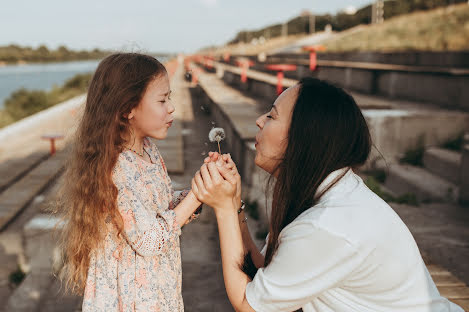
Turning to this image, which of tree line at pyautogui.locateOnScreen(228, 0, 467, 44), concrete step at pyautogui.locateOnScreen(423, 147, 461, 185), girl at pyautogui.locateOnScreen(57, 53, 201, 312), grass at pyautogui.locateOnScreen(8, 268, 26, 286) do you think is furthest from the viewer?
tree line at pyautogui.locateOnScreen(228, 0, 467, 44)

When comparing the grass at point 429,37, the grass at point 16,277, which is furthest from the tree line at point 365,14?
the grass at point 16,277

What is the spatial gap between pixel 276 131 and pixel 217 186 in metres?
0.31

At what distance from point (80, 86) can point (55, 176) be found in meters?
34.3

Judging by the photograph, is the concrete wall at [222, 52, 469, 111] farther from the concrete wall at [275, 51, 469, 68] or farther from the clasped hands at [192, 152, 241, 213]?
the clasped hands at [192, 152, 241, 213]

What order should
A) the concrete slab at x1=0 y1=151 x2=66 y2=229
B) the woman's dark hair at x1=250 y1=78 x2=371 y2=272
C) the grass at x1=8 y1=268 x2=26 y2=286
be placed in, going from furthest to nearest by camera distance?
the concrete slab at x1=0 y1=151 x2=66 y2=229
the grass at x1=8 y1=268 x2=26 y2=286
the woman's dark hair at x1=250 y1=78 x2=371 y2=272

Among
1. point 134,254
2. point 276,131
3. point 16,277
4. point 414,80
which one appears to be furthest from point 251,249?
point 414,80

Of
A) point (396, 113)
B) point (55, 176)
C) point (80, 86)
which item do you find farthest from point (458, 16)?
point (80, 86)

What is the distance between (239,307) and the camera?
59.6 inches

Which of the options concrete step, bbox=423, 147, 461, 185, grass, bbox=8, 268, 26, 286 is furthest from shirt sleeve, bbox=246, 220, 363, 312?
concrete step, bbox=423, 147, 461, 185

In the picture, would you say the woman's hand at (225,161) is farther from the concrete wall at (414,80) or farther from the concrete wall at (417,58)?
the concrete wall at (417,58)

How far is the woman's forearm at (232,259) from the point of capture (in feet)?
5.05

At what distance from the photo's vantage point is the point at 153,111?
1.93 meters

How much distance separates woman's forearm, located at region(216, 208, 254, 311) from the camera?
154 centimetres

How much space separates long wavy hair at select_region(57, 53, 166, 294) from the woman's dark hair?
0.72 metres
